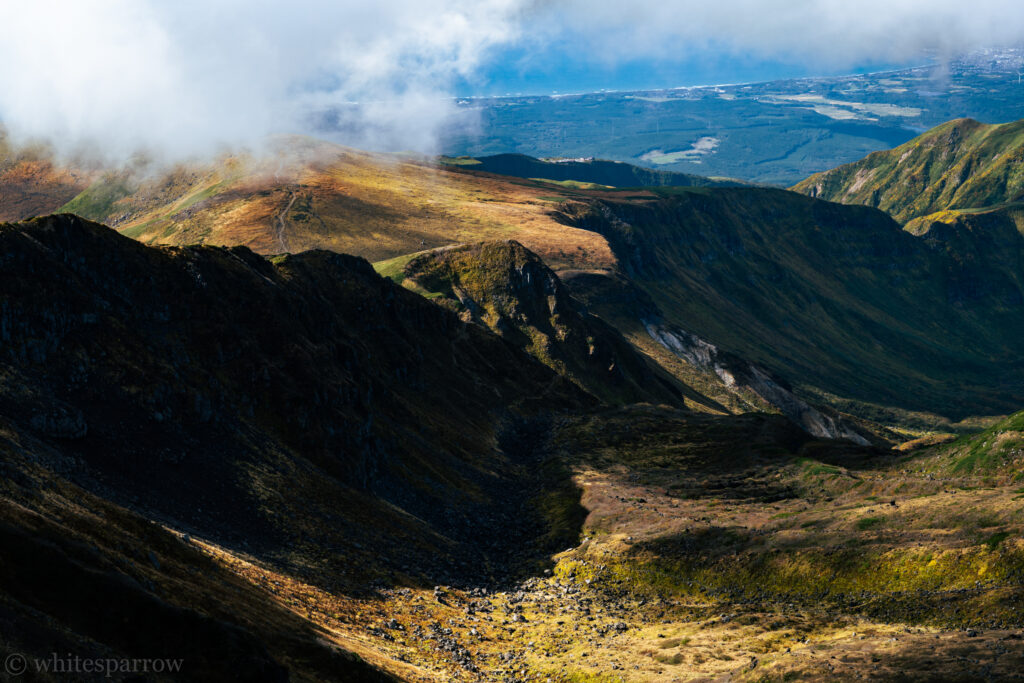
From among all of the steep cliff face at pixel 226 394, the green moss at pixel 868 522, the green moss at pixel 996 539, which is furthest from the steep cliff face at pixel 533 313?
the green moss at pixel 996 539

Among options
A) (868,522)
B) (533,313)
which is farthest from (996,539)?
(533,313)

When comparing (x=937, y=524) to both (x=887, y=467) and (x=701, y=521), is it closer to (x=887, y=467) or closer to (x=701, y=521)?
(x=701, y=521)

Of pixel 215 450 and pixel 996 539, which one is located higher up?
pixel 215 450

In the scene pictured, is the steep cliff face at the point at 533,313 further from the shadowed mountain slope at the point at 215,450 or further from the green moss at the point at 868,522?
the green moss at the point at 868,522

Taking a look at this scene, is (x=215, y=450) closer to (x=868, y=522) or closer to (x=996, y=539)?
(x=868, y=522)

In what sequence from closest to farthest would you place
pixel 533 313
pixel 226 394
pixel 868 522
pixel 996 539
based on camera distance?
pixel 996 539 < pixel 868 522 < pixel 226 394 < pixel 533 313

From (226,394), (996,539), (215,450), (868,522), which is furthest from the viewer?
(226,394)

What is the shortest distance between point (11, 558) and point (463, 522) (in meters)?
63.6

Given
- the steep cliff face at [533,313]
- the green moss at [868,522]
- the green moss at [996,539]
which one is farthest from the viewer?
the steep cliff face at [533,313]

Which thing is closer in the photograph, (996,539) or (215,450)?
(996,539)

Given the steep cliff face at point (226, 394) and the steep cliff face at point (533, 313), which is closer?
the steep cliff face at point (226, 394)

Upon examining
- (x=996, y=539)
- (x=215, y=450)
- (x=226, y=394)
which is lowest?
(x=996, y=539)

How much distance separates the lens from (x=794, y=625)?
216 feet

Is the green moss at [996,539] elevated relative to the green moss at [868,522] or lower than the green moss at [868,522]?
elevated
